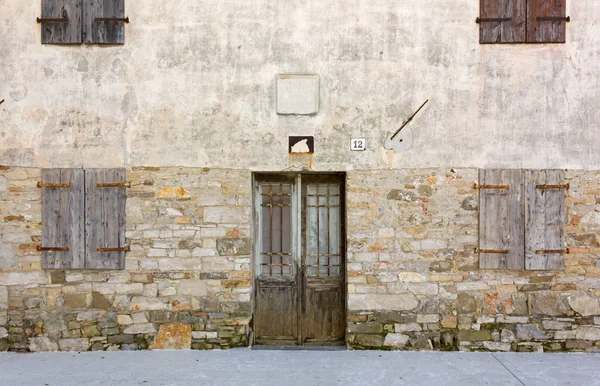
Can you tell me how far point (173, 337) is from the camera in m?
5.63

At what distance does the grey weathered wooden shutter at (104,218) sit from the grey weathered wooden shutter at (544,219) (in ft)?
14.6

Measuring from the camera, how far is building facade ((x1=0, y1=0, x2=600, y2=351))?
5590 millimetres

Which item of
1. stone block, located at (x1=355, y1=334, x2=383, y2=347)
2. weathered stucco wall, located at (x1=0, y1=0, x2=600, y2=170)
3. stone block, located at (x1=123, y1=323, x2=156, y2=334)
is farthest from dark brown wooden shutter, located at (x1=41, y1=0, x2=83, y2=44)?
stone block, located at (x1=355, y1=334, x2=383, y2=347)

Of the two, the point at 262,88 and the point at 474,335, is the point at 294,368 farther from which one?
the point at 262,88

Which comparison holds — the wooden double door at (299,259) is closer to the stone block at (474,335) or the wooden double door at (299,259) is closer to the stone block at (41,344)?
the stone block at (474,335)

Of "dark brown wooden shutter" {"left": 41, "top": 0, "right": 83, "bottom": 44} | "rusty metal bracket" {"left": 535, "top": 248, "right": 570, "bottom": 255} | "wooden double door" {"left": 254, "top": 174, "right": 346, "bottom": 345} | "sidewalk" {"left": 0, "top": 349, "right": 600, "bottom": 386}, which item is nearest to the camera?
"sidewalk" {"left": 0, "top": 349, "right": 600, "bottom": 386}

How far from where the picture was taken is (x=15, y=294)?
5625 mm

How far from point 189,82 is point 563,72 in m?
4.12

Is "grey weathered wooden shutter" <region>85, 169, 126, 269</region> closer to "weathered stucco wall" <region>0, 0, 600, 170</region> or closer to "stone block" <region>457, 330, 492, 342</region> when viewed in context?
"weathered stucco wall" <region>0, 0, 600, 170</region>

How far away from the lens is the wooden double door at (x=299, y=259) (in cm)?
589

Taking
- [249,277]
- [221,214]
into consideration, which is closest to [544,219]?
[249,277]

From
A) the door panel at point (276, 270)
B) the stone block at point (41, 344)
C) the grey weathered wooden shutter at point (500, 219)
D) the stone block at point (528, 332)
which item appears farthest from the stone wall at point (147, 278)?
the stone block at point (528, 332)

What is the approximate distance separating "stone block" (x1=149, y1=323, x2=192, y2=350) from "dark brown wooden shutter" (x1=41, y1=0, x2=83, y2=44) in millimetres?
3331

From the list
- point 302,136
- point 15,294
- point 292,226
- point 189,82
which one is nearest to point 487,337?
point 292,226
